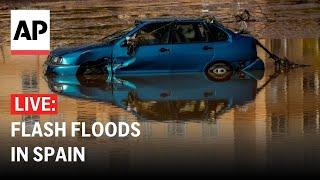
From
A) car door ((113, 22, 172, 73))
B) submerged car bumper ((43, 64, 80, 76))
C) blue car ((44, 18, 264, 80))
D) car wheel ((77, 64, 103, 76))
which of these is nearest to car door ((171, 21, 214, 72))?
blue car ((44, 18, 264, 80))

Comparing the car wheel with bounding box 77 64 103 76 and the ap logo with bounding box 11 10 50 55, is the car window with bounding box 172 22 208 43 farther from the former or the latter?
the ap logo with bounding box 11 10 50 55

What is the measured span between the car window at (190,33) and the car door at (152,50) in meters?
0.15

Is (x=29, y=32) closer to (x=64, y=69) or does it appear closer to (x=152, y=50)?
(x=64, y=69)

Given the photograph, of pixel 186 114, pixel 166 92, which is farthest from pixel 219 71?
pixel 186 114

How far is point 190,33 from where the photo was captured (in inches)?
569

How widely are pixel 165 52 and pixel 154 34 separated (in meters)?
0.41

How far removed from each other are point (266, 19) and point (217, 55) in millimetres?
7367

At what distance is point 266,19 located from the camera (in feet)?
70.4

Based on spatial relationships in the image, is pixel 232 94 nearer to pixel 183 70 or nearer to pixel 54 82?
pixel 183 70

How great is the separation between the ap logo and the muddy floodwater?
65 cm

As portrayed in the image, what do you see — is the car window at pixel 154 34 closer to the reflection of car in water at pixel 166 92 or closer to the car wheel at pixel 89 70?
the reflection of car in water at pixel 166 92

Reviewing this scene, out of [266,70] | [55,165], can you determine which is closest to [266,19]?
[266,70]

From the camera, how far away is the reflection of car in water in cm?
1203


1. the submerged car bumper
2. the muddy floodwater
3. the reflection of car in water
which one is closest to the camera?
the muddy floodwater
